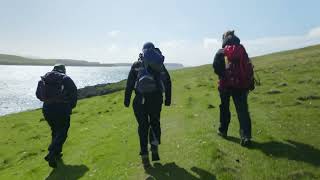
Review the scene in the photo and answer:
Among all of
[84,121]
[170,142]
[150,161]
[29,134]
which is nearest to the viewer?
[150,161]

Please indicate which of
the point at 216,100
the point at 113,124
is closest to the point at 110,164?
the point at 113,124

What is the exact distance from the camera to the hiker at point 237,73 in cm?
1483

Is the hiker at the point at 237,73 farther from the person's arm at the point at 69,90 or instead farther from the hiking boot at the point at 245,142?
the person's arm at the point at 69,90

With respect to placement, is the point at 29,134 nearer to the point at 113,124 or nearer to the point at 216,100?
the point at 113,124

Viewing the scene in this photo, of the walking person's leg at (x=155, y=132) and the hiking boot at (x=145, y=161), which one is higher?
the walking person's leg at (x=155, y=132)

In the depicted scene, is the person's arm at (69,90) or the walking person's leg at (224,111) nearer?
the person's arm at (69,90)

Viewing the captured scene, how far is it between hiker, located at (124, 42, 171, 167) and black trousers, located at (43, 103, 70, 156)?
3.41m

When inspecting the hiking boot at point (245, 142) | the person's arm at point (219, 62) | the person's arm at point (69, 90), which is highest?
the person's arm at point (219, 62)

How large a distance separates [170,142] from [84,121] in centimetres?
1421

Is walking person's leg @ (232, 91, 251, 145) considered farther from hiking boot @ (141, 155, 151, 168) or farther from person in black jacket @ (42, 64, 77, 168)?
person in black jacket @ (42, 64, 77, 168)

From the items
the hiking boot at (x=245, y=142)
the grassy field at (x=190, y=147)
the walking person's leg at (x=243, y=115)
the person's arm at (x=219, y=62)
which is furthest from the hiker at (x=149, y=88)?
the hiking boot at (x=245, y=142)

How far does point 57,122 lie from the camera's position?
621 inches

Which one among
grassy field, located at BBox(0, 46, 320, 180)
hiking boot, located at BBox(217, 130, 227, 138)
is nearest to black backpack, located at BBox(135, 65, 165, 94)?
grassy field, located at BBox(0, 46, 320, 180)

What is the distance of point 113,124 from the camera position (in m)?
25.4
